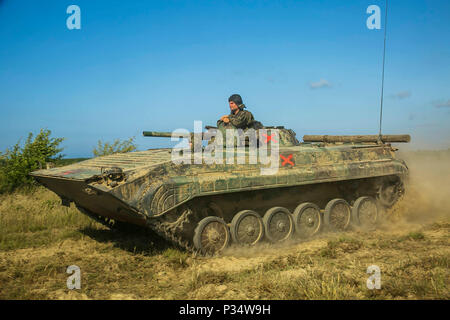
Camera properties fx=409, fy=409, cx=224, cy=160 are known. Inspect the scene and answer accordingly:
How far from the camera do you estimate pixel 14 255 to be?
6988mm

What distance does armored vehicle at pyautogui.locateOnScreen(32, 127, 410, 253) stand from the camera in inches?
237

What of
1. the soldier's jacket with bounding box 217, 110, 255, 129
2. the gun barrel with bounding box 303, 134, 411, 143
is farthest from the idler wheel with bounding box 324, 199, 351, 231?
the soldier's jacket with bounding box 217, 110, 255, 129

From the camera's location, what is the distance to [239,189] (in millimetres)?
6812

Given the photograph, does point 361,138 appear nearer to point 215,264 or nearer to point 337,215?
point 337,215

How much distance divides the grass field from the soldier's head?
2925 millimetres

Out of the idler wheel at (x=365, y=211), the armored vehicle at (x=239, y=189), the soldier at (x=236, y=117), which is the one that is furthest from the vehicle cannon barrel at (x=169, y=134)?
the idler wheel at (x=365, y=211)

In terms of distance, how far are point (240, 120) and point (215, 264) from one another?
10.6 feet

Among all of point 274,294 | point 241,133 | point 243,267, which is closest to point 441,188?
point 241,133

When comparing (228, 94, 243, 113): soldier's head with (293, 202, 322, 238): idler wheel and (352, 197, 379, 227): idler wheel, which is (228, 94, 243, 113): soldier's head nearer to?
(293, 202, 322, 238): idler wheel
